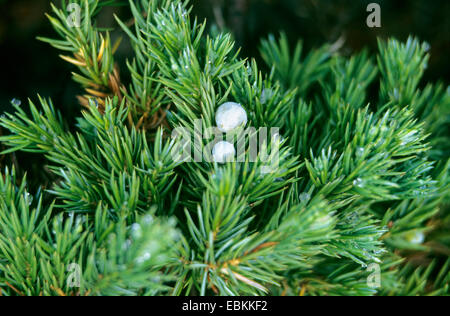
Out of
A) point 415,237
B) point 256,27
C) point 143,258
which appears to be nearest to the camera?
Answer: point 143,258

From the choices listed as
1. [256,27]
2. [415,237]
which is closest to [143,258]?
[415,237]

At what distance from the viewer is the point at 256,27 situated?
68cm

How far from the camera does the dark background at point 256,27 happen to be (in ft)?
2.15

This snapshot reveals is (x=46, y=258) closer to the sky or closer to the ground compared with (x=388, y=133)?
closer to the ground

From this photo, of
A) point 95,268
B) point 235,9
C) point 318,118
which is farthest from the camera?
point 235,9

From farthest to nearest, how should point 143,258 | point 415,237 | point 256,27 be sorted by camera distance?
1. point 256,27
2. point 415,237
3. point 143,258

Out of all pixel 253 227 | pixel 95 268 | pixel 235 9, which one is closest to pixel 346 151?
pixel 253 227

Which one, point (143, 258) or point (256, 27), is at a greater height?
point (256, 27)

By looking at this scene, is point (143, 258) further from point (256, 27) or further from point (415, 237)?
point (256, 27)

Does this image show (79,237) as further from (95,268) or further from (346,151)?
(346,151)

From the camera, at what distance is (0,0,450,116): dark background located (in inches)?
25.8

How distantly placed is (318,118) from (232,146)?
17 cm

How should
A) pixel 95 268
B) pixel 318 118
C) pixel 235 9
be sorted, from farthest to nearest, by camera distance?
pixel 235 9, pixel 318 118, pixel 95 268

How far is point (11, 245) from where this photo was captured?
0.33 meters
